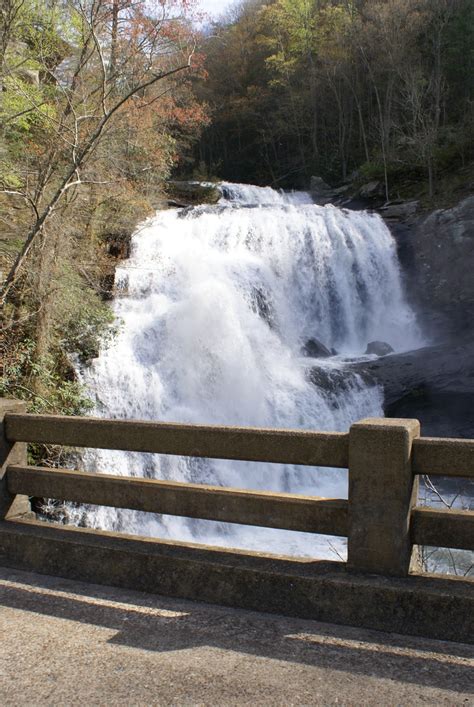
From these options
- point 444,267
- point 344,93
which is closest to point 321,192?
point 344,93

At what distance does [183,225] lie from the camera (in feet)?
69.2

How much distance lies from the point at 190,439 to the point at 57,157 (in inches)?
387

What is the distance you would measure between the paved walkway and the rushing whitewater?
269 inches

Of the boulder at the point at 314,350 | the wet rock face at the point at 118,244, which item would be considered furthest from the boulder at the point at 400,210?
the wet rock face at the point at 118,244

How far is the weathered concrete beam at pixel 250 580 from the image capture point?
332cm

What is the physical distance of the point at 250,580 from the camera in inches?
147

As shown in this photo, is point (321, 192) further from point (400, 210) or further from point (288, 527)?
point (288, 527)

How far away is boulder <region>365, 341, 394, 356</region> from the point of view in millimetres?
19702

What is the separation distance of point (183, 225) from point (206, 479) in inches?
437

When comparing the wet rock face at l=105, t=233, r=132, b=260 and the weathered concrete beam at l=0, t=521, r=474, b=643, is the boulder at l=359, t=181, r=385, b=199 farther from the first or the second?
the weathered concrete beam at l=0, t=521, r=474, b=643

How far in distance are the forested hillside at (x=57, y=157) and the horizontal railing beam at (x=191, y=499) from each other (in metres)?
5.45

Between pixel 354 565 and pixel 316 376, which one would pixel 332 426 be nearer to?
pixel 316 376

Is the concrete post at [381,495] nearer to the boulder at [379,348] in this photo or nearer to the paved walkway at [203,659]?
the paved walkway at [203,659]

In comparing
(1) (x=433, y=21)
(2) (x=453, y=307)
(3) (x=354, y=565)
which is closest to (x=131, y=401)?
(3) (x=354, y=565)
